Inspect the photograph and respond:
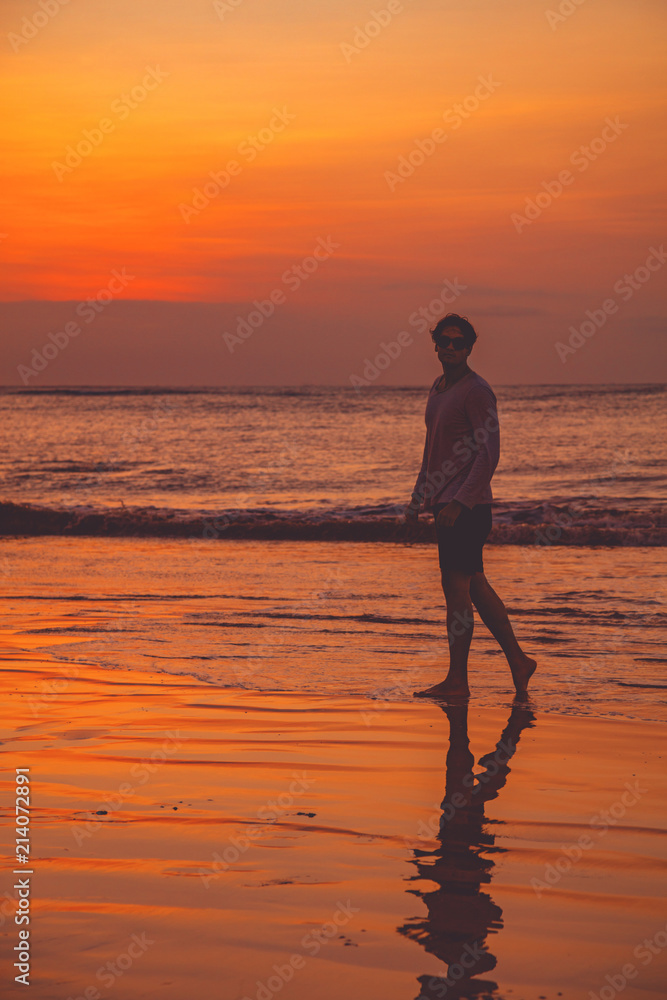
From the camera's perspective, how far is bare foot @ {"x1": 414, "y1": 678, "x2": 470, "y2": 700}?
5035mm

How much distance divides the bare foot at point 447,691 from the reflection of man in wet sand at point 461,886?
1025 millimetres

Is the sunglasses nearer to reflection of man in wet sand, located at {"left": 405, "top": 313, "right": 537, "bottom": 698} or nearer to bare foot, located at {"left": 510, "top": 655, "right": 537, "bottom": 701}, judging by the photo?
reflection of man in wet sand, located at {"left": 405, "top": 313, "right": 537, "bottom": 698}

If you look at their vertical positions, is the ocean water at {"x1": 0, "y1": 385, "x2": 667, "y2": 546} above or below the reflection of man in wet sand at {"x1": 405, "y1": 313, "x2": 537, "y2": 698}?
above

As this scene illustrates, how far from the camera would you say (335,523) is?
16219 millimetres

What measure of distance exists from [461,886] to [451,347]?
2.94 metres

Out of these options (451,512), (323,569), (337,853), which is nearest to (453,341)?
(451,512)

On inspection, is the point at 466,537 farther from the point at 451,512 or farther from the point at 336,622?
the point at 336,622

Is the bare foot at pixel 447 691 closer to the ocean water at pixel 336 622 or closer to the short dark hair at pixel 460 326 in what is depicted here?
the ocean water at pixel 336 622

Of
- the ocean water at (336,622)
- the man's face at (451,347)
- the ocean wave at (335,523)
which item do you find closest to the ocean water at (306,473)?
the ocean wave at (335,523)

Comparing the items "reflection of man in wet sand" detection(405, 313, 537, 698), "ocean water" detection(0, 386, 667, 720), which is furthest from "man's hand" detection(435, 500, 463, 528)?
"ocean water" detection(0, 386, 667, 720)

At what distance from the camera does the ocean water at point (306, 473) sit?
16531 millimetres

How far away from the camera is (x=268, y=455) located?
3178 cm

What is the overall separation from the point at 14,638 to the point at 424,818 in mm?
4123

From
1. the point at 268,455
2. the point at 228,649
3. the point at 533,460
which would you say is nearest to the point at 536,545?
the point at 228,649
